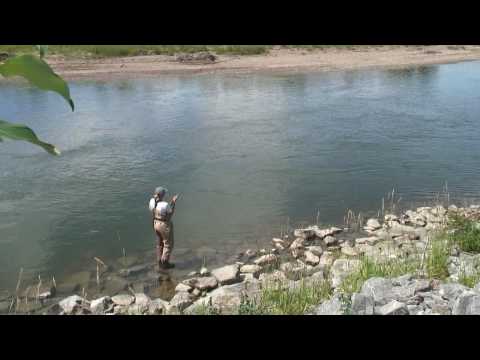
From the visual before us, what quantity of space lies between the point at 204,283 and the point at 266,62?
30.2m

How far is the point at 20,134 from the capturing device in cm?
95

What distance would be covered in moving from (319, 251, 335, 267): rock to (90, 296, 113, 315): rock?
3819mm

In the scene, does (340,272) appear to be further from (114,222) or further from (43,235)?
(43,235)

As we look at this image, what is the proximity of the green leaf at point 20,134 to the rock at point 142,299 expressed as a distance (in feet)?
22.4

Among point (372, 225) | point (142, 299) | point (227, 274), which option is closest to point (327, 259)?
point (227, 274)

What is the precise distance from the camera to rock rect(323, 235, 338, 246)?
9.97 metres

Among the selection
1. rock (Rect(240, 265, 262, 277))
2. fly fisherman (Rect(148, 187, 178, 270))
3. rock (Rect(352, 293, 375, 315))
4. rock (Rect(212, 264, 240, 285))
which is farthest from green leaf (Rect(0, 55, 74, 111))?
rock (Rect(240, 265, 262, 277))

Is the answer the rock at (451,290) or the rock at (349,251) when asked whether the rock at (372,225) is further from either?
the rock at (451,290)

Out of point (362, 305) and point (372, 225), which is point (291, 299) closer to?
point (362, 305)

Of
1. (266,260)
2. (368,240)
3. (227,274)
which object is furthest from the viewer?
(368,240)

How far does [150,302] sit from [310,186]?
271 inches

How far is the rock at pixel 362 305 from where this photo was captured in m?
4.41

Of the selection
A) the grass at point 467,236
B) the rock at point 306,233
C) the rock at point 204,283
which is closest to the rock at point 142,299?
the rock at point 204,283

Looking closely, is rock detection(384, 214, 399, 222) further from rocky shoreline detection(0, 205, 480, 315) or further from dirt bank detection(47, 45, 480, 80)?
dirt bank detection(47, 45, 480, 80)
